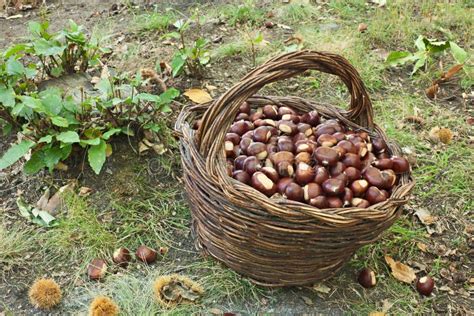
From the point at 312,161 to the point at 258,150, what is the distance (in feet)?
0.68

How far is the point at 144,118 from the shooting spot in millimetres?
2725


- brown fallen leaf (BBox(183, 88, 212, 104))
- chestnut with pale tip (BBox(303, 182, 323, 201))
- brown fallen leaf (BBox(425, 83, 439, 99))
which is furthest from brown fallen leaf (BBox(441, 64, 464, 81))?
chestnut with pale tip (BBox(303, 182, 323, 201))

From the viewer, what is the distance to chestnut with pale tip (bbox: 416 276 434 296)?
2211mm

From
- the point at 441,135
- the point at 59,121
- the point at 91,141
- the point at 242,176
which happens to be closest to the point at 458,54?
the point at 441,135

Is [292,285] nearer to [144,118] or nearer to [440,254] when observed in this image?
[440,254]

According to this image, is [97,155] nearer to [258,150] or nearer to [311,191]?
[258,150]

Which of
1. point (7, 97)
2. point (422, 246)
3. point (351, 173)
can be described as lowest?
point (422, 246)

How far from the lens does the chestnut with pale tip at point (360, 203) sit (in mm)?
1879

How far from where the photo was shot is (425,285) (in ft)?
7.25

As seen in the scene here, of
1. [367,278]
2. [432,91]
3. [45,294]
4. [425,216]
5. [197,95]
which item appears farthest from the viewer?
[432,91]

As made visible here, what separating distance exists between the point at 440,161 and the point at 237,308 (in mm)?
1437

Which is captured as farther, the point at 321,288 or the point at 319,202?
the point at 321,288

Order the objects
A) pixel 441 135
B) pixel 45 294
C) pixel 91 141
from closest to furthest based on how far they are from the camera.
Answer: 1. pixel 45 294
2. pixel 91 141
3. pixel 441 135

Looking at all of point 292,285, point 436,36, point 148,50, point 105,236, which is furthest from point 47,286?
point 436,36
